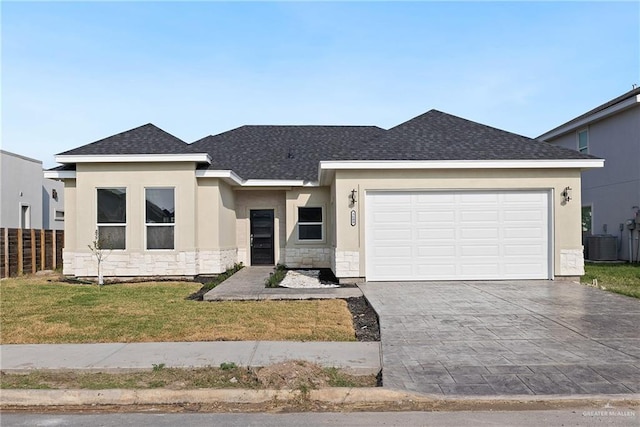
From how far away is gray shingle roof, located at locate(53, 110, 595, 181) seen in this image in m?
13.9

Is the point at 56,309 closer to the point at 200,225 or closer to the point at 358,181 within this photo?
the point at 200,225

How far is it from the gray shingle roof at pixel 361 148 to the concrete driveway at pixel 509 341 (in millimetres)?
3976

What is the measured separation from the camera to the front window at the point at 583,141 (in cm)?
2211

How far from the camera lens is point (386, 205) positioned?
13867 mm

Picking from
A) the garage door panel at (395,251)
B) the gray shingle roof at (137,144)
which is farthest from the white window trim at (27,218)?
the garage door panel at (395,251)

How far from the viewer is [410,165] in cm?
1355

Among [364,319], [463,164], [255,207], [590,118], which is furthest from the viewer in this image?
[590,118]

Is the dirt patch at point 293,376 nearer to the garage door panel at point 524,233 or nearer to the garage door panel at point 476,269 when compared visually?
the garage door panel at point 476,269

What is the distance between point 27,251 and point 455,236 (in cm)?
1378

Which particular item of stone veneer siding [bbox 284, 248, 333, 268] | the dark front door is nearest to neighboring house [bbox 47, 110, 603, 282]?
the dark front door

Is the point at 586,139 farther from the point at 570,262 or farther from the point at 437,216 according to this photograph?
the point at 437,216

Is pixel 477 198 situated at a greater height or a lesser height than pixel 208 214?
greater

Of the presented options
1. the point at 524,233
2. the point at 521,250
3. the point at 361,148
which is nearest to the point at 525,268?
the point at 521,250

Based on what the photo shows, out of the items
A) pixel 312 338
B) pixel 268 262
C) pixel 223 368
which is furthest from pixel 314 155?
pixel 223 368
